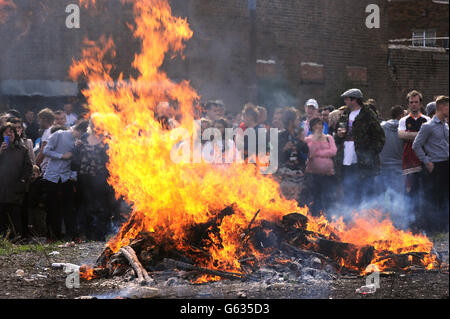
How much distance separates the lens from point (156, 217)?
671cm

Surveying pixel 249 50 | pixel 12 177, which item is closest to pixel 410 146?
pixel 12 177

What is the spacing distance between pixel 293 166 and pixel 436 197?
7.16 feet

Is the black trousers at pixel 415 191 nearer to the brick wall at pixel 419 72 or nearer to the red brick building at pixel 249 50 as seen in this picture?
the red brick building at pixel 249 50

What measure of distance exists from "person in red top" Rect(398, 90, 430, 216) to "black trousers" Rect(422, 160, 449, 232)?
0.18m

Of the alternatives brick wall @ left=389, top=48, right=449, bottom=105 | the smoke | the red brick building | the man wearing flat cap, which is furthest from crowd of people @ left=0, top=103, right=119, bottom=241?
brick wall @ left=389, top=48, right=449, bottom=105

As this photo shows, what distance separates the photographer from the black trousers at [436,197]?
8.59 m

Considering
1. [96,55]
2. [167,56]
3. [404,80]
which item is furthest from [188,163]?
[404,80]

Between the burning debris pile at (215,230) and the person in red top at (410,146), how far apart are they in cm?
123

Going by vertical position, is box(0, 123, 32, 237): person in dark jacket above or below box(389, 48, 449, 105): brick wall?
Answer: below

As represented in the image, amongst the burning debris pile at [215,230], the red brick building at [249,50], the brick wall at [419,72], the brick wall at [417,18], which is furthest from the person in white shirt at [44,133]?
the brick wall at [417,18]

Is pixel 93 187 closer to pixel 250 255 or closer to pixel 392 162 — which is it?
pixel 250 255

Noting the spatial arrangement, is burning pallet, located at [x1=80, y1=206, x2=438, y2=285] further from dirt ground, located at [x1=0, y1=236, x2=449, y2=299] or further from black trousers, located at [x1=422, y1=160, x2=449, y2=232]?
black trousers, located at [x1=422, y1=160, x2=449, y2=232]

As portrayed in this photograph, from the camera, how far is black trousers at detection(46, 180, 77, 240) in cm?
878

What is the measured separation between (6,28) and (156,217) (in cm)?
971
